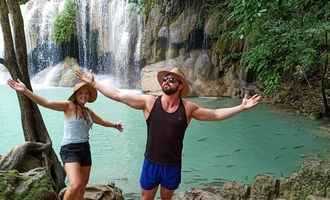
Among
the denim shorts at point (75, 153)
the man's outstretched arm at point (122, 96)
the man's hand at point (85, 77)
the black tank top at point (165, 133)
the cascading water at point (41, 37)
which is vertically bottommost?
the cascading water at point (41, 37)

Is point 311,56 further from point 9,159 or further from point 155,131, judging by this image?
point 155,131

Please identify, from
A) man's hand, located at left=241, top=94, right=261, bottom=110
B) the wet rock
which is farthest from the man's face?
the wet rock

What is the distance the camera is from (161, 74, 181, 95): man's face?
3.65 metres

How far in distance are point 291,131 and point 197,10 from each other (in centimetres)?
814

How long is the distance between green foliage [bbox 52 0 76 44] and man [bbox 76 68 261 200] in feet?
61.5

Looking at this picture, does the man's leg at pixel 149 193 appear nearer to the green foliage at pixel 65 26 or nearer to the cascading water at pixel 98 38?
the cascading water at pixel 98 38

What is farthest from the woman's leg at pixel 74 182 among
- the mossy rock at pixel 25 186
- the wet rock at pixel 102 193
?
the wet rock at pixel 102 193

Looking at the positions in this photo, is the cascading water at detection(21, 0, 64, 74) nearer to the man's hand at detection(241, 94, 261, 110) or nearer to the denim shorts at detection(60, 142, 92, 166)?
the denim shorts at detection(60, 142, 92, 166)

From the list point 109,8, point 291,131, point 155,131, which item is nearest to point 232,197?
point 155,131

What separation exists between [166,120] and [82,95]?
95cm

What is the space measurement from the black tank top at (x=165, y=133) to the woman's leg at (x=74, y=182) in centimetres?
75

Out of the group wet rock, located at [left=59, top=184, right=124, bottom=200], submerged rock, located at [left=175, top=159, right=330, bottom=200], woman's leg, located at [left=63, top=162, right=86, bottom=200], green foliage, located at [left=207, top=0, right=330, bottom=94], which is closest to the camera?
woman's leg, located at [left=63, top=162, right=86, bottom=200]

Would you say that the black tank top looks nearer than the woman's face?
Yes

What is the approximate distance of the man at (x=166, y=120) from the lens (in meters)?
3.60
